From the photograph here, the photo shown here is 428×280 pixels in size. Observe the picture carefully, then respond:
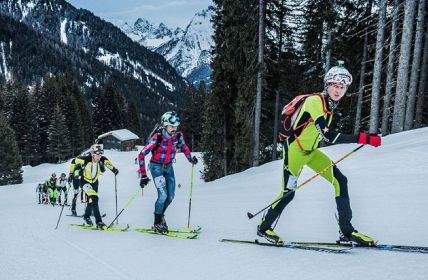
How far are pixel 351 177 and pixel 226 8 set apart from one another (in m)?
16.9

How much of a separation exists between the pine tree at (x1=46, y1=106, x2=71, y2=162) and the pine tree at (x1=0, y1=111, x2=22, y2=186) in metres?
13.4

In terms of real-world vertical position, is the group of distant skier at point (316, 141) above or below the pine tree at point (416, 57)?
below

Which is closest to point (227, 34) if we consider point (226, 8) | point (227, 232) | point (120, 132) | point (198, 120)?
point (226, 8)

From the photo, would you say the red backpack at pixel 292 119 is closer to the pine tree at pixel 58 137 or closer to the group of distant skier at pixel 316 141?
the group of distant skier at pixel 316 141

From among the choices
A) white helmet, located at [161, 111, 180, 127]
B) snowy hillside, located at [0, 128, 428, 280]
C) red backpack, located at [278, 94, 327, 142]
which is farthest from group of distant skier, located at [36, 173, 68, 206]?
red backpack, located at [278, 94, 327, 142]

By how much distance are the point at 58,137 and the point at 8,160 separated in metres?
16.2

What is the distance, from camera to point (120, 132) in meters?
78.0

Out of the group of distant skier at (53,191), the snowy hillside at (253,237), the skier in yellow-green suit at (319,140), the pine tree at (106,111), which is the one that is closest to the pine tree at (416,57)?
the snowy hillside at (253,237)

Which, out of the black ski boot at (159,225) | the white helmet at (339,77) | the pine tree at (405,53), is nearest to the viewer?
the white helmet at (339,77)

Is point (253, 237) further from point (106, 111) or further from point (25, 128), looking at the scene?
point (106, 111)

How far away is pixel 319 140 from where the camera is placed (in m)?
5.15

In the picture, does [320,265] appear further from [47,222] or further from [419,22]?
[419,22]

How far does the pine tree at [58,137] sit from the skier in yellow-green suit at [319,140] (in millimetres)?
66976

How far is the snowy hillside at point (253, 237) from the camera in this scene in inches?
181
